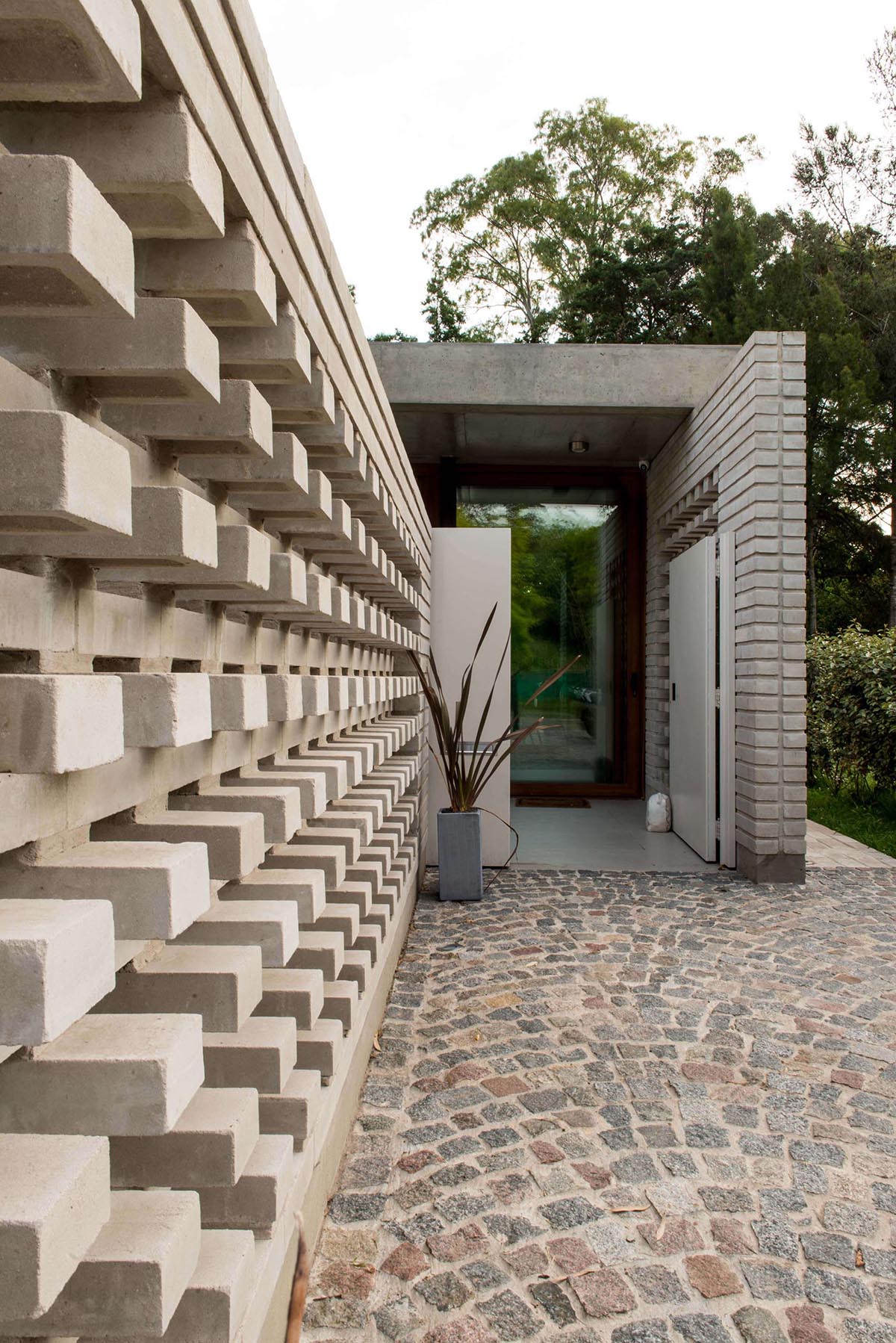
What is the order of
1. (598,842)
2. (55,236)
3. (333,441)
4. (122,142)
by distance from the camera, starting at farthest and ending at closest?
(598,842) → (333,441) → (122,142) → (55,236)

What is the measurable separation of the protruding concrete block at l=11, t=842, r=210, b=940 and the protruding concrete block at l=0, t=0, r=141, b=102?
21.8 inches

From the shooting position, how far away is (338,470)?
6.03 ft

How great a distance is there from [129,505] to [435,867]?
4985mm

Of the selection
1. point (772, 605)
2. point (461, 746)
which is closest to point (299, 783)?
point (461, 746)

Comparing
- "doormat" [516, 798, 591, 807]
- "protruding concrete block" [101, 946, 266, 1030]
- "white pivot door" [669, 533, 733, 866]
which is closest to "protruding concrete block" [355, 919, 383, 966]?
"protruding concrete block" [101, 946, 266, 1030]

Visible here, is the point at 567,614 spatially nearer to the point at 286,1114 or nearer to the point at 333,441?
the point at 333,441

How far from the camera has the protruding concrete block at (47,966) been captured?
58cm

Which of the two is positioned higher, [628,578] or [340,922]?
[628,578]

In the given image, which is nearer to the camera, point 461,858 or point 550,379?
point 461,858

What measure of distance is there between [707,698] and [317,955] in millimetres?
4107

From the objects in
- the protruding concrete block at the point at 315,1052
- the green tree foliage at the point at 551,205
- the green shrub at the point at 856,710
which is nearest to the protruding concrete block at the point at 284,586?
the protruding concrete block at the point at 315,1052

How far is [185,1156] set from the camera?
1.06 meters

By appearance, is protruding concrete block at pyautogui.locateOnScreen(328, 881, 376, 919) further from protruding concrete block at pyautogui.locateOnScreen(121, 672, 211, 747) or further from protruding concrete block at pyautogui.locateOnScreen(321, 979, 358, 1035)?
protruding concrete block at pyautogui.locateOnScreen(121, 672, 211, 747)

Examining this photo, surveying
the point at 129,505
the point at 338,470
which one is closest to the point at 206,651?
the point at 129,505
